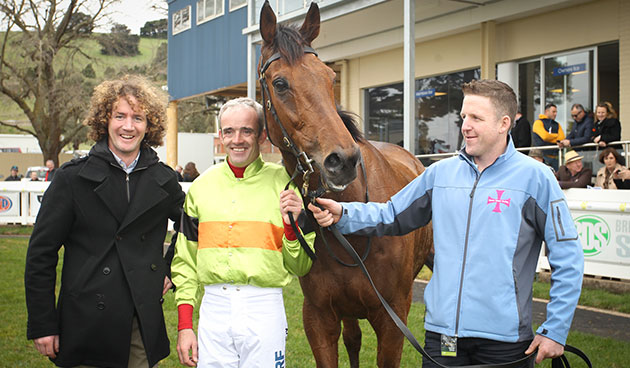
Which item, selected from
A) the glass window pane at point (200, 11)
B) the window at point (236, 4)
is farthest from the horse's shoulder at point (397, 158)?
the glass window pane at point (200, 11)

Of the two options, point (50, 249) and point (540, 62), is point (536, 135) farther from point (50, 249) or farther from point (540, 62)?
point (50, 249)

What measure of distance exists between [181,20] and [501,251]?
74.1ft

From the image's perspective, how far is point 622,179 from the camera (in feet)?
25.4

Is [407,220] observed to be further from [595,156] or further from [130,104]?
[595,156]

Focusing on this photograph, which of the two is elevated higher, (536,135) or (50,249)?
(536,135)

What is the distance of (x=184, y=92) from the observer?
2253 cm

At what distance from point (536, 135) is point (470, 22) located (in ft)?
13.5

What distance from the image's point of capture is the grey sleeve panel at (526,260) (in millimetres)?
2215

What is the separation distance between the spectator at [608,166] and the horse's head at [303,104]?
679cm

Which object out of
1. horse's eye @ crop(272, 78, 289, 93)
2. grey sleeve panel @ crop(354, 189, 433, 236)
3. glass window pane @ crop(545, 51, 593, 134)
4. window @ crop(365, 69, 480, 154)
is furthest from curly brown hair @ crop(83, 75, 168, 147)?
window @ crop(365, 69, 480, 154)

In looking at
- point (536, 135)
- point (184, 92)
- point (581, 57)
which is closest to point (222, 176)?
point (536, 135)

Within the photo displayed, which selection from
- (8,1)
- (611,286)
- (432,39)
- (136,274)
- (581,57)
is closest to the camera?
(136,274)

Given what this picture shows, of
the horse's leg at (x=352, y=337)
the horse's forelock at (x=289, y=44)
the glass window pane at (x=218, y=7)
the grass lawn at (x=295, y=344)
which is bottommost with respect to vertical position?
the grass lawn at (x=295, y=344)

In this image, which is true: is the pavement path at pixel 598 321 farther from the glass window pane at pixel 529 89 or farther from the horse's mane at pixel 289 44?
the glass window pane at pixel 529 89
